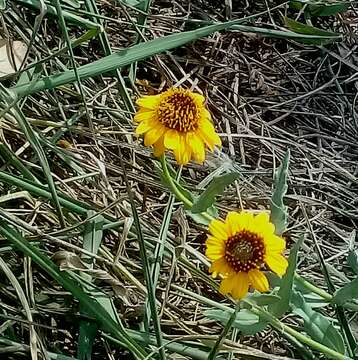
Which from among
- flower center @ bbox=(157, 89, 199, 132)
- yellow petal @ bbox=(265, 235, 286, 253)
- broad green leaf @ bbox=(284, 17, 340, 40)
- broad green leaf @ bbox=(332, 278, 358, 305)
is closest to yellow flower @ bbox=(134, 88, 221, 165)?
flower center @ bbox=(157, 89, 199, 132)

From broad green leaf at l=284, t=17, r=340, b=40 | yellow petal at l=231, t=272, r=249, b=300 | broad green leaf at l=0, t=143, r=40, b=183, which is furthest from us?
broad green leaf at l=284, t=17, r=340, b=40

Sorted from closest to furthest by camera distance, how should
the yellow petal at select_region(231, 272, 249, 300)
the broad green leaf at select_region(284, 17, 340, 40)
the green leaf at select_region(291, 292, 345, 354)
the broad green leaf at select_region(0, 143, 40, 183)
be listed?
the yellow petal at select_region(231, 272, 249, 300), the green leaf at select_region(291, 292, 345, 354), the broad green leaf at select_region(0, 143, 40, 183), the broad green leaf at select_region(284, 17, 340, 40)

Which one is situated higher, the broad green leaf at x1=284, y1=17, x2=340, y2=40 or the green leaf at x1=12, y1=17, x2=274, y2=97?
the green leaf at x1=12, y1=17, x2=274, y2=97

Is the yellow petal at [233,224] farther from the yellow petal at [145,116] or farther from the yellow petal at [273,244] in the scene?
the yellow petal at [145,116]

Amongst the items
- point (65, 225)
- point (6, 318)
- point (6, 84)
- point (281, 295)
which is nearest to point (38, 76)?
point (6, 84)

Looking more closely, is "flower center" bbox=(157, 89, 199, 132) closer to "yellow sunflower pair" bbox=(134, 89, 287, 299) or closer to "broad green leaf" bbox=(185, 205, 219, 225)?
"yellow sunflower pair" bbox=(134, 89, 287, 299)

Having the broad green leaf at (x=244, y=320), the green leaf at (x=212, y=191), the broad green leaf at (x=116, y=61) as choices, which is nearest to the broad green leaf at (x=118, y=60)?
the broad green leaf at (x=116, y=61)
